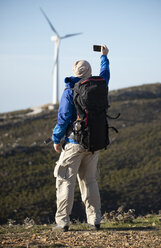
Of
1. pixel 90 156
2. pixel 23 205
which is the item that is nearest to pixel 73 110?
pixel 90 156

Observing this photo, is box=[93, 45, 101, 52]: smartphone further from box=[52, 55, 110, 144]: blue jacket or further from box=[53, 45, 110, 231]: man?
box=[52, 55, 110, 144]: blue jacket

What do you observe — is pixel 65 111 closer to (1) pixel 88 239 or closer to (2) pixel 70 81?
(2) pixel 70 81

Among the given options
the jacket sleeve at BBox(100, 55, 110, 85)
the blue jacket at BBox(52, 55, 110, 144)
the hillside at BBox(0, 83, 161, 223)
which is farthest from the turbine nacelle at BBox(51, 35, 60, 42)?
the blue jacket at BBox(52, 55, 110, 144)

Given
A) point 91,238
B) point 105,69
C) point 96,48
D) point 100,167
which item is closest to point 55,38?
point 100,167

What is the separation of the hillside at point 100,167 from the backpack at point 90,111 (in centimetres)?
652

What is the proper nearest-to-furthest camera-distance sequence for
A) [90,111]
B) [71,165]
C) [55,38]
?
[90,111], [71,165], [55,38]

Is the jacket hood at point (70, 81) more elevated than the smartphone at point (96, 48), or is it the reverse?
the smartphone at point (96, 48)

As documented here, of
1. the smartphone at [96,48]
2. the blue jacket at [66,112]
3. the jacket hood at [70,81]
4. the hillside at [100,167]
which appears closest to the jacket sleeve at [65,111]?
the blue jacket at [66,112]

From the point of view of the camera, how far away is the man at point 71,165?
5.18m

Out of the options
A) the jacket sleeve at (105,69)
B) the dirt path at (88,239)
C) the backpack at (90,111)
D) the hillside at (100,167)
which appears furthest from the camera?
the hillside at (100,167)

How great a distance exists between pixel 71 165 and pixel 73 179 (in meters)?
0.23

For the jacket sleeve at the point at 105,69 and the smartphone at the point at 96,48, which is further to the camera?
the smartphone at the point at 96,48

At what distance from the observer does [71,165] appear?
525cm

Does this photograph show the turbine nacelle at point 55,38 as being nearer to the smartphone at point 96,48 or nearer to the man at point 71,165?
the smartphone at point 96,48
